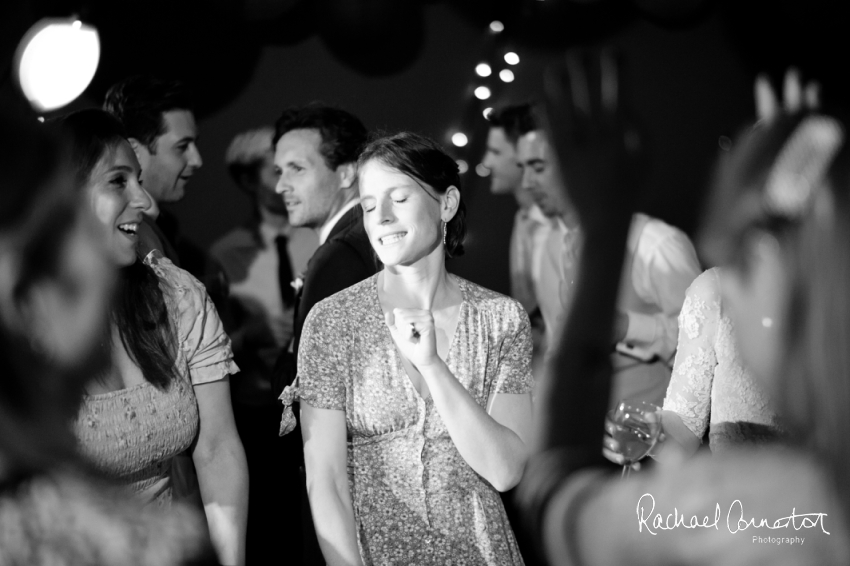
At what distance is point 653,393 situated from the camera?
2330 mm

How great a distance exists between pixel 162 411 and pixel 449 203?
2.14 ft

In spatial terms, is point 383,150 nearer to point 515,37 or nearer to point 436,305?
point 436,305

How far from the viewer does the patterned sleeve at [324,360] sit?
1.43m

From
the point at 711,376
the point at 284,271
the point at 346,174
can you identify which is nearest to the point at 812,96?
the point at 711,376

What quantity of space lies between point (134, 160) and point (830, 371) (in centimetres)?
195

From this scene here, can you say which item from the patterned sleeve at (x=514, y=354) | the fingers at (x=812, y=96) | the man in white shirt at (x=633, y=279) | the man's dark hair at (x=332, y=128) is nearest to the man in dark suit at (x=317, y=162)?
the man's dark hair at (x=332, y=128)

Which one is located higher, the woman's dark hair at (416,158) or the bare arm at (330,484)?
the woman's dark hair at (416,158)

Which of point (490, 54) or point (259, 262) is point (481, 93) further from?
point (259, 262)

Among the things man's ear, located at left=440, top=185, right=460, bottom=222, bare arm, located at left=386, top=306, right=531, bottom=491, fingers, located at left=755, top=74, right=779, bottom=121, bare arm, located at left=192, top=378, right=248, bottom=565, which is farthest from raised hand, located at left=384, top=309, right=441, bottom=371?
fingers, located at left=755, top=74, right=779, bottom=121

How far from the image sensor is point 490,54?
2.49 metres

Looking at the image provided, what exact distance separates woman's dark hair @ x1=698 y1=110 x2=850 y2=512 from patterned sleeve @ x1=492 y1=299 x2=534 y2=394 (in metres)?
0.98

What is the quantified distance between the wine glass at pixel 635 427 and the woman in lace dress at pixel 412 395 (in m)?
0.16

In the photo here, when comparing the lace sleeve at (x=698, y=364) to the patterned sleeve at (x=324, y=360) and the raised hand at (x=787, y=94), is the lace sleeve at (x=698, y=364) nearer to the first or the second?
the patterned sleeve at (x=324, y=360)

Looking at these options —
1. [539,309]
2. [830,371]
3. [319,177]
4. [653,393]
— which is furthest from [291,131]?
[830,371]
